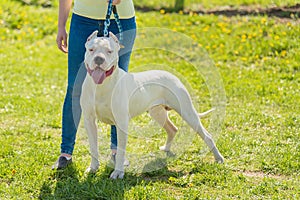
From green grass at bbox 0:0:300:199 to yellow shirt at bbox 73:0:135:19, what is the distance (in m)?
1.00

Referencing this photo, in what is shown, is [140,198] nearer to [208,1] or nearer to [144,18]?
[144,18]

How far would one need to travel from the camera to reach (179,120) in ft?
20.8

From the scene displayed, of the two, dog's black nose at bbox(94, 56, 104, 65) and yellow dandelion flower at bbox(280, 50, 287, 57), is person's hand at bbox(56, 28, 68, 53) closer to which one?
dog's black nose at bbox(94, 56, 104, 65)

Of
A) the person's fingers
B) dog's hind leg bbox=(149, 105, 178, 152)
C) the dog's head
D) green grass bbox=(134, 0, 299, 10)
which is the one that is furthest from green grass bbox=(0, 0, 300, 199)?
the dog's head

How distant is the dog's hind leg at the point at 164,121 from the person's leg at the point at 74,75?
0.68m

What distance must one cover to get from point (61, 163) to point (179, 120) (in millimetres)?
1675

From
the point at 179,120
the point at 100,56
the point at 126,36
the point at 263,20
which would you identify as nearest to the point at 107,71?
the point at 100,56

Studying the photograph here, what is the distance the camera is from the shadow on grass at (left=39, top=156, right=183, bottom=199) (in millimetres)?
4508

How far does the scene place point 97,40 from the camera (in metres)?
4.30

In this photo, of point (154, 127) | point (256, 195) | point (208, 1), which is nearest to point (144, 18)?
point (208, 1)

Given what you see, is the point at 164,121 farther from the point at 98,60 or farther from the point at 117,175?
the point at 98,60

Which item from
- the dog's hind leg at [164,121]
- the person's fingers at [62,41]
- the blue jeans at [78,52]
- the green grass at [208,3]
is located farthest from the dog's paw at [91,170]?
the green grass at [208,3]

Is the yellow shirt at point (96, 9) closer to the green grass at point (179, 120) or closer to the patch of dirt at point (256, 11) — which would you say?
the green grass at point (179, 120)

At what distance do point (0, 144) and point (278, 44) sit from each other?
15.4ft
